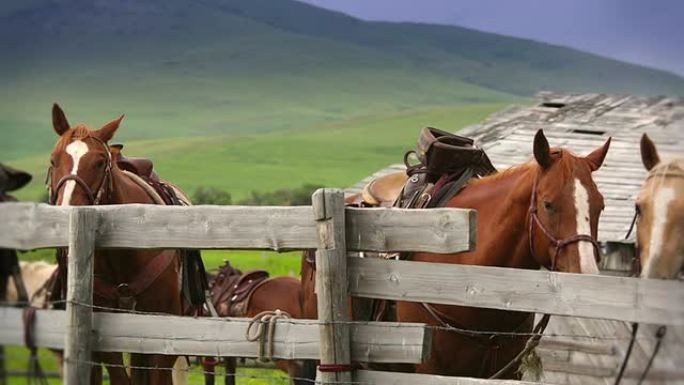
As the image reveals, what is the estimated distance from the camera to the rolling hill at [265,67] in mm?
102875

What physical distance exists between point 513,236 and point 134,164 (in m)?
2.80

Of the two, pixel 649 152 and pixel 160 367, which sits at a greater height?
pixel 649 152

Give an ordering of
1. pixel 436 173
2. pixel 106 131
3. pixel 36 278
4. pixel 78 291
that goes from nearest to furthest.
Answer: pixel 78 291 < pixel 36 278 < pixel 436 173 < pixel 106 131

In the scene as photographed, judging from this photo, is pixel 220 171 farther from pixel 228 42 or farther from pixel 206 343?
pixel 206 343

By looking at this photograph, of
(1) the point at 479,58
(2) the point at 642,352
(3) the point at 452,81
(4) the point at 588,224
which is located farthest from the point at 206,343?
(1) the point at 479,58

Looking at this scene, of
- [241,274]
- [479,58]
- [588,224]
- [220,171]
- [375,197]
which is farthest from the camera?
[479,58]

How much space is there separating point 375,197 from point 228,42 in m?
139

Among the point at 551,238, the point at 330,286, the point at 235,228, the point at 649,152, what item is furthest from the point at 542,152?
the point at 235,228

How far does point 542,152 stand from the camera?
19.5 feet

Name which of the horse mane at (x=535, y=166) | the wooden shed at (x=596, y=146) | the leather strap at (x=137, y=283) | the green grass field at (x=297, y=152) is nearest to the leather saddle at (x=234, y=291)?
the wooden shed at (x=596, y=146)

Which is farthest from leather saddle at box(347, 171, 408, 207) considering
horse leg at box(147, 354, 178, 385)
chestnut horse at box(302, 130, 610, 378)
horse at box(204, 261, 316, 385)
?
horse at box(204, 261, 316, 385)

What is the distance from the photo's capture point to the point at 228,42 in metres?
145

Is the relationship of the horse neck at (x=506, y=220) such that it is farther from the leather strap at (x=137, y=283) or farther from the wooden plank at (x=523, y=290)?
the leather strap at (x=137, y=283)

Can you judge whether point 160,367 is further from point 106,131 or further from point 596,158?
point 596,158
